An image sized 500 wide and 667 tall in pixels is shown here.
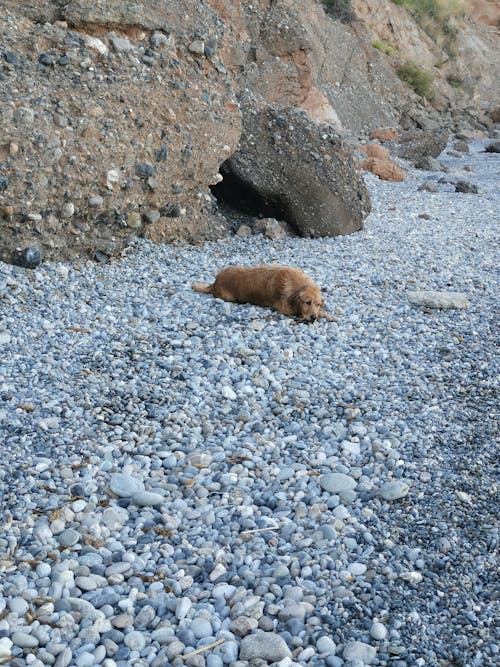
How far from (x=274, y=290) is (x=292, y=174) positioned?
3196 mm

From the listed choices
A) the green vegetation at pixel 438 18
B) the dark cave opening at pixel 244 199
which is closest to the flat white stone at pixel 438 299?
the dark cave opening at pixel 244 199

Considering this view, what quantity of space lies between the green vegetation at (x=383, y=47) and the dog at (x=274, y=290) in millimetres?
19271

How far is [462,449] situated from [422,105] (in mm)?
21667

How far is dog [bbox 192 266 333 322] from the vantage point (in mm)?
5762

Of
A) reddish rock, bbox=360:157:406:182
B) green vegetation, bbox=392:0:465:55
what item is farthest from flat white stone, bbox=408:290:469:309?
green vegetation, bbox=392:0:465:55

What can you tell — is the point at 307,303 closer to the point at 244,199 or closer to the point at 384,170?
the point at 244,199

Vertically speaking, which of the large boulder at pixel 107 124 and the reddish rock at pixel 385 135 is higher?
the large boulder at pixel 107 124

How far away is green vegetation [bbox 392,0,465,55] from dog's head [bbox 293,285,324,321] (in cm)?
2449

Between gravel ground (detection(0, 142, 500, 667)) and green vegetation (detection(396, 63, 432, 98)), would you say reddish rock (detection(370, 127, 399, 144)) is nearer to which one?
green vegetation (detection(396, 63, 432, 98))

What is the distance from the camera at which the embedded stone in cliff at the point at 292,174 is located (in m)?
8.67

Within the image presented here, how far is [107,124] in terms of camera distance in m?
6.79

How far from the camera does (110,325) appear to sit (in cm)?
546

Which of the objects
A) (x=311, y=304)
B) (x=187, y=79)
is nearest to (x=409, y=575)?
(x=311, y=304)

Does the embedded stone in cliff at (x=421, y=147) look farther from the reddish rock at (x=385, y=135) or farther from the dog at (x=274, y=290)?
the dog at (x=274, y=290)
